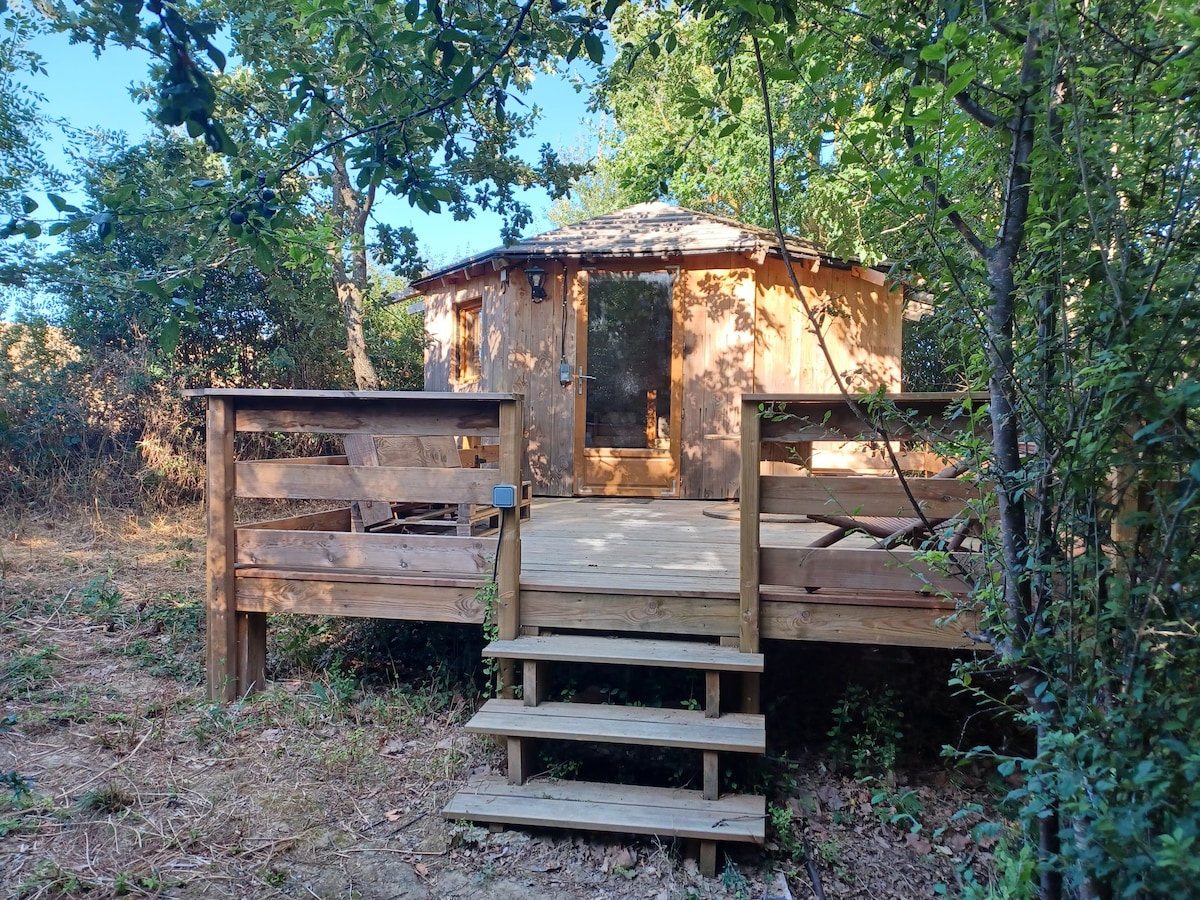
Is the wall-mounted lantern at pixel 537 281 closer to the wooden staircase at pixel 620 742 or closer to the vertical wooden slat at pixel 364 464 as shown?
the vertical wooden slat at pixel 364 464

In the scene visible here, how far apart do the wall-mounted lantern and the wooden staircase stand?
4218 mm

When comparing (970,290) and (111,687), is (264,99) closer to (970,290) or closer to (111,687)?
(111,687)

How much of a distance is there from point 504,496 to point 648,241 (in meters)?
4.10

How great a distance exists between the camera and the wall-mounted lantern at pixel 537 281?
663 centimetres

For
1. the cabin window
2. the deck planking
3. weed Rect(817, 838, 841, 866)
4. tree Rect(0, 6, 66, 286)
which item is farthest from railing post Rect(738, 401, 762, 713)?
tree Rect(0, 6, 66, 286)

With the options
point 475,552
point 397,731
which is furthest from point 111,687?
point 475,552

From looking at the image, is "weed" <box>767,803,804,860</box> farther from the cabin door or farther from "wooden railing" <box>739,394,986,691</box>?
the cabin door

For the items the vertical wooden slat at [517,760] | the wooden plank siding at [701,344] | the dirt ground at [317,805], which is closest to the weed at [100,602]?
the dirt ground at [317,805]

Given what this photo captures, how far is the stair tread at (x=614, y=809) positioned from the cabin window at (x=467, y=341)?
539 cm

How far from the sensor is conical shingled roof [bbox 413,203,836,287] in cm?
627

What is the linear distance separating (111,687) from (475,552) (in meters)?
2.06

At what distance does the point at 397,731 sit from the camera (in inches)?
132

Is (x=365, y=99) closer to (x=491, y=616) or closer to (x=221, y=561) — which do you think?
(x=491, y=616)

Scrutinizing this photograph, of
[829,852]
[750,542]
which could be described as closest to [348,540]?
[750,542]
